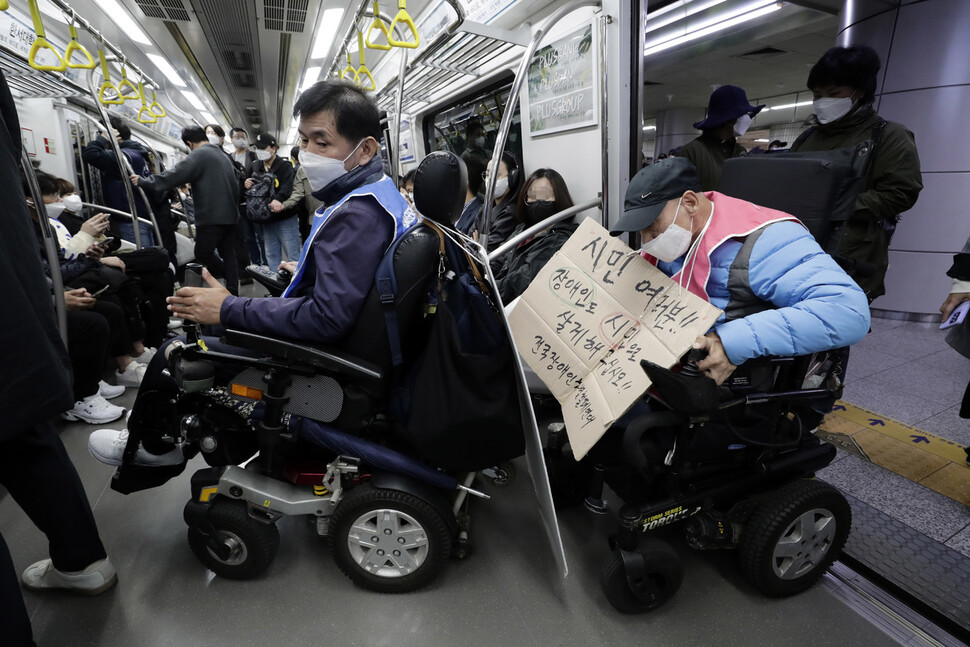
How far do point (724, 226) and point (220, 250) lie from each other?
4.77 m

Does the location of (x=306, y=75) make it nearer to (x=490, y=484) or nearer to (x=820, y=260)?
(x=490, y=484)

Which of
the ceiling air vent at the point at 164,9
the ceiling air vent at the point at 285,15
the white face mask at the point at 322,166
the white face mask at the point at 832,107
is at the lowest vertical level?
the white face mask at the point at 322,166

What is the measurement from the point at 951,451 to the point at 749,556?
183 centimetres

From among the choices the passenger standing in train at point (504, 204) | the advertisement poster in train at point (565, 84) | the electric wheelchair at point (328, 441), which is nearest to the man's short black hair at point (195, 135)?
the passenger standing in train at point (504, 204)

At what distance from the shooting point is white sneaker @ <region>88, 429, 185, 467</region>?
5.49 ft

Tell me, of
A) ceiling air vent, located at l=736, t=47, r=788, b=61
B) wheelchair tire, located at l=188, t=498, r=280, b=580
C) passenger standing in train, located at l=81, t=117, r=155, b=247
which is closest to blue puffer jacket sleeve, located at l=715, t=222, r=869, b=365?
wheelchair tire, located at l=188, t=498, r=280, b=580

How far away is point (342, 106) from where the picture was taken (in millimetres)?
1641

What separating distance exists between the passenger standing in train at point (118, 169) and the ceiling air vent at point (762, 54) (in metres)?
8.94

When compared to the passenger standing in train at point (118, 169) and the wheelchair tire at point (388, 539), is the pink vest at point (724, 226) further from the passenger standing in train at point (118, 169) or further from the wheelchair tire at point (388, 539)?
the passenger standing in train at point (118, 169)

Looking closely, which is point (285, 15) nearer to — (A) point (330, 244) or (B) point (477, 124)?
(B) point (477, 124)

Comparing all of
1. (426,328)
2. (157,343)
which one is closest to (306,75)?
(157,343)

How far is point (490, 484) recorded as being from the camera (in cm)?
227

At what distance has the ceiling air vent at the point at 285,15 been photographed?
5.32 m

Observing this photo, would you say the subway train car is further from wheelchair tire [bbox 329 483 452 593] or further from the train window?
the train window
